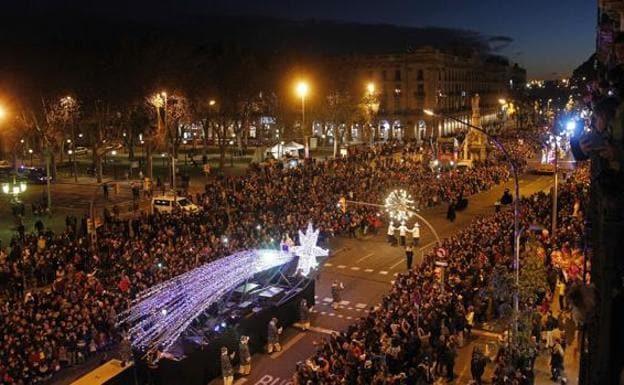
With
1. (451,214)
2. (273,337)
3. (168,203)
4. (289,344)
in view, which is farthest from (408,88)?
(273,337)

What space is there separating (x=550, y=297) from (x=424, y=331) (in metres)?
6.66

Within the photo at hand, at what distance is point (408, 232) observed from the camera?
1318 inches

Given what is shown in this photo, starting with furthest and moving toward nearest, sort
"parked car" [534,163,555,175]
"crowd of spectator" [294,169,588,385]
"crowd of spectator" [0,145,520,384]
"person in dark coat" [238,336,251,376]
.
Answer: "parked car" [534,163,555,175] < "person in dark coat" [238,336,251,376] < "crowd of spectator" [0,145,520,384] < "crowd of spectator" [294,169,588,385]

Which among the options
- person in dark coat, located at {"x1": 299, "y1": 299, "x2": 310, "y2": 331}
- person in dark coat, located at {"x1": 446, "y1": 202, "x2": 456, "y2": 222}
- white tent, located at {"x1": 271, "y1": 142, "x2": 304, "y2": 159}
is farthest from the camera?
white tent, located at {"x1": 271, "y1": 142, "x2": 304, "y2": 159}

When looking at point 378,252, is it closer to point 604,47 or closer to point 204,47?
point 604,47

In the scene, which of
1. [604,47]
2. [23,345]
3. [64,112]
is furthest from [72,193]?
[604,47]

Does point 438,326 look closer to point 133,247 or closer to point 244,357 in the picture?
point 244,357

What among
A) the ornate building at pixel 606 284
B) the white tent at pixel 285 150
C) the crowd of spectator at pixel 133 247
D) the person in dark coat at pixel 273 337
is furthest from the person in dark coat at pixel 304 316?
the white tent at pixel 285 150

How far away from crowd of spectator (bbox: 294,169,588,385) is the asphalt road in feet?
4.01

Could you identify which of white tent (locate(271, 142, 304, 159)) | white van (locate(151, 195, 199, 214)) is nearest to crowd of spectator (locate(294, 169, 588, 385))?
white van (locate(151, 195, 199, 214))

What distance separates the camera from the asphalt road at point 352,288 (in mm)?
19852

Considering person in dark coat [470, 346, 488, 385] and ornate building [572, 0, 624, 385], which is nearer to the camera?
ornate building [572, 0, 624, 385]

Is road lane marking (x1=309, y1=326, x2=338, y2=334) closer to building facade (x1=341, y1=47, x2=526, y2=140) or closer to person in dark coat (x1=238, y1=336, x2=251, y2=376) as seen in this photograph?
person in dark coat (x1=238, y1=336, x2=251, y2=376)

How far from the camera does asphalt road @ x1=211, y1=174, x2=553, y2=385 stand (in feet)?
65.1
